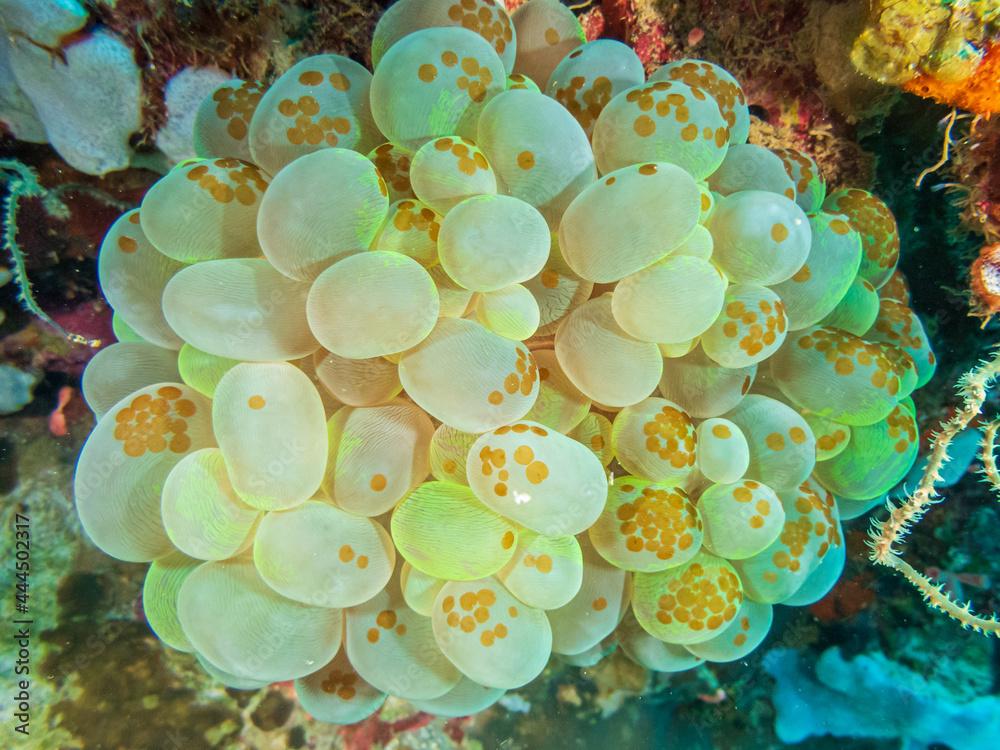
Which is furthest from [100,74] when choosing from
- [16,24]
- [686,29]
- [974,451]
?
[974,451]

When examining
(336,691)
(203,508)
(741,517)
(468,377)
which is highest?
(468,377)

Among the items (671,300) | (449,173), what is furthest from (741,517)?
(449,173)

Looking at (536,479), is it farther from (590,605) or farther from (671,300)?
(590,605)

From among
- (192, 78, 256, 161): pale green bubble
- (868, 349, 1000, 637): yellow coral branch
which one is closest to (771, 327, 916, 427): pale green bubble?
(868, 349, 1000, 637): yellow coral branch

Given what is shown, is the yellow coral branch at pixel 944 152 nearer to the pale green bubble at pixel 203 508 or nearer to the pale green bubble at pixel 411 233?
the pale green bubble at pixel 411 233

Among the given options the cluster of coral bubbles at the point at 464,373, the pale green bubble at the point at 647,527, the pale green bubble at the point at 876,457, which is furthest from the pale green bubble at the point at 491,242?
the pale green bubble at the point at 876,457
